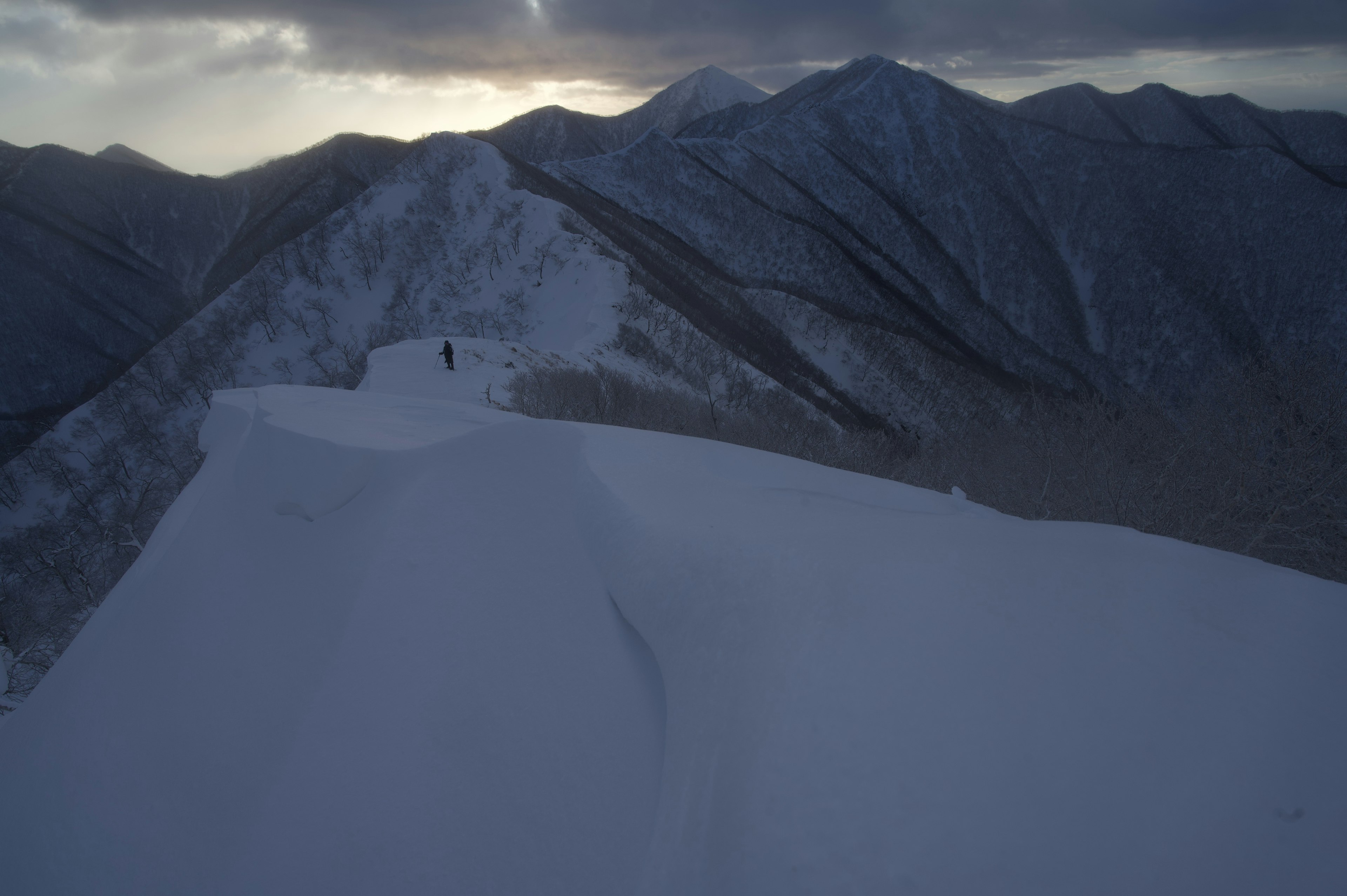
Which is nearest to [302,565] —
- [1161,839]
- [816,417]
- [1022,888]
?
[1022,888]

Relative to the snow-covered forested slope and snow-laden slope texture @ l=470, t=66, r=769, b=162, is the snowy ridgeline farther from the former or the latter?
snow-laden slope texture @ l=470, t=66, r=769, b=162

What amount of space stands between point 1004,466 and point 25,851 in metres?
23.8

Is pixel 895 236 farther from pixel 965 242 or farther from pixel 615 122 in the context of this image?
pixel 615 122

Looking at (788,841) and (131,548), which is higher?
(788,841)

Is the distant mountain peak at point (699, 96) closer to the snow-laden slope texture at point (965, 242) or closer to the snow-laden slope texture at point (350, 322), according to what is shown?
the snow-laden slope texture at point (965, 242)

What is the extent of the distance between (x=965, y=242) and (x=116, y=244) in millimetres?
138824

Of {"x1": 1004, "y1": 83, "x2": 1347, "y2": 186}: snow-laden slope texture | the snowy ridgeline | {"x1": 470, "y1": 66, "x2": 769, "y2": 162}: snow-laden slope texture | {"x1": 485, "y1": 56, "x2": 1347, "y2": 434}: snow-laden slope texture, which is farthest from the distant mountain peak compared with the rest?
the snowy ridgeline

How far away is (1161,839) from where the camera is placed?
270 centimetres

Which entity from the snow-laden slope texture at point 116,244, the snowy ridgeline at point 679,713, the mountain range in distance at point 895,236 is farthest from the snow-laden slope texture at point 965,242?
the snow-laden slope texture at point 116,244

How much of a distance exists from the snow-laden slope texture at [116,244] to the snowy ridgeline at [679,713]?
94003 millimetres

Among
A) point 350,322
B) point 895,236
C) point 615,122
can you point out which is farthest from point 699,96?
point 350,322

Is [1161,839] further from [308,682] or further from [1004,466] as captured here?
[1004,466]

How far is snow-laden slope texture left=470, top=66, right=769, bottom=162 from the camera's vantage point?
482ft

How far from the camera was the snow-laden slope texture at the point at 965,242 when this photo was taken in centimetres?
6125
